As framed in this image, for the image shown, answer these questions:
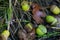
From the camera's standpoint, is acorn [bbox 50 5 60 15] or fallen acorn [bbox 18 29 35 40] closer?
fallen acorn [bbox 18 29 35 40]

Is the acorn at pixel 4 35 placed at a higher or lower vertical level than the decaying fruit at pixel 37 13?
lower

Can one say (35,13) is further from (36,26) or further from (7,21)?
(7,21)

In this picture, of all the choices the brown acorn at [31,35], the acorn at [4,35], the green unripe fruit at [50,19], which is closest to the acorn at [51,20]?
the green unripe fruit at [50,19]

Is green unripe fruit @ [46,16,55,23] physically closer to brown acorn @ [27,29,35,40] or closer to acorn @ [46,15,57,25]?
acorn @ [46,15,57,25]

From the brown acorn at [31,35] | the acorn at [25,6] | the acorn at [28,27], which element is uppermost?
the acorn at [25,6]

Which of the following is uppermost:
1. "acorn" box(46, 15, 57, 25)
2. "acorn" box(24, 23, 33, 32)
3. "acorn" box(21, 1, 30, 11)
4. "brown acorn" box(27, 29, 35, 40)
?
"acorn" box(21, 1, 30, 11)

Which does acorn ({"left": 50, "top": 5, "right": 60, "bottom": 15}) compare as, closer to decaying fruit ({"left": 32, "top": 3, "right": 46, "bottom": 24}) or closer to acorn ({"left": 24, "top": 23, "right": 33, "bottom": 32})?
decaying fruit ({"left": 32, "top": 3, "right": 46, "bottom": 24})

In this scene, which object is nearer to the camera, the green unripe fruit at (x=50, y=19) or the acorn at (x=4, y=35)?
the acorn at (x=4, y=35)

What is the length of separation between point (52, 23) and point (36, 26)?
12 centimetres

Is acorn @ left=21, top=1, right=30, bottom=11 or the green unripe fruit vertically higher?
acorn @ left=21, top=1, right=30, bottom=11

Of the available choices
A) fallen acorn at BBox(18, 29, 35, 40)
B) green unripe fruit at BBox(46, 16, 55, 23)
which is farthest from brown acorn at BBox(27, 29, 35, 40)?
green unripe fruit at BBox(46, 16, 55, 23)

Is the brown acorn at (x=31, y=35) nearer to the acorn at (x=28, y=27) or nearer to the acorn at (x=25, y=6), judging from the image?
the acorn at (x=28, y=27)

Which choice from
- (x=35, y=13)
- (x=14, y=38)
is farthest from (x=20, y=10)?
(x=14, y=38)

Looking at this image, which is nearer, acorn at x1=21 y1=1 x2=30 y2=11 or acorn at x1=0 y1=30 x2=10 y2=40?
acorn at x1=0 y1=30 x2=10 y2=40
